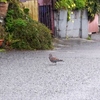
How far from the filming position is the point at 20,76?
1014cm

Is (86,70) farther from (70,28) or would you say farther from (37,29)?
(70,28)

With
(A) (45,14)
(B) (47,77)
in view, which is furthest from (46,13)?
(B) (47,77)

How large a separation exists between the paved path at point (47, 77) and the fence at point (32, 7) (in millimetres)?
4108

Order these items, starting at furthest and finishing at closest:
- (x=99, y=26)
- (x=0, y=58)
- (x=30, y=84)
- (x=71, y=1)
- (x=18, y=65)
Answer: (x=99, y=26)
(x=71, y=1)
(x=0, y=58)
(x=18, y=65)
(x=30, y=84)

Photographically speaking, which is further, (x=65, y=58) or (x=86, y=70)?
(x=65, y=58)

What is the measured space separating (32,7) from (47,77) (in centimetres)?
885

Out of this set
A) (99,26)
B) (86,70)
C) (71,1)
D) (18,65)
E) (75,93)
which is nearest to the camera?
(75,93)

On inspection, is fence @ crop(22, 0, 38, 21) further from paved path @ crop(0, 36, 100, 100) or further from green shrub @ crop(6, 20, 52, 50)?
paved path @ crop(0, 36, 100, 100)

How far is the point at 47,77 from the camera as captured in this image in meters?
10.0

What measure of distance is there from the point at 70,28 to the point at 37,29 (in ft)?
19.3

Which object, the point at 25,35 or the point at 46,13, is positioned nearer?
the point at 25,35

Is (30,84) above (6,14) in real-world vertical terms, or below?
below

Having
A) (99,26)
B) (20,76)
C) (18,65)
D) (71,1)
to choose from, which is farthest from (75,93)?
(99,26)

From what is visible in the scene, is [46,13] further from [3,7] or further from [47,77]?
[47,77]
